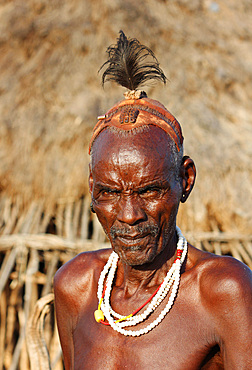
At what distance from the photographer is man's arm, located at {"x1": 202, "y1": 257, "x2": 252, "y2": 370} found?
1.53m

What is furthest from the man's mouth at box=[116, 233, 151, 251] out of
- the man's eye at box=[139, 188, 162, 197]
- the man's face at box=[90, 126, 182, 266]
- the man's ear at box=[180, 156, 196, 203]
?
the man's ear at box=[180, 156, 196, 203]

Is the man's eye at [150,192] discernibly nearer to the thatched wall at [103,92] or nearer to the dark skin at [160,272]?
the dark skin at [160,272]

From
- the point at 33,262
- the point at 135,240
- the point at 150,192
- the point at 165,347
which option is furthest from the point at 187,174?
the point at 33,262

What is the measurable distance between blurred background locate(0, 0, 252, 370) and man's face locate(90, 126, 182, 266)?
2935 millimetres

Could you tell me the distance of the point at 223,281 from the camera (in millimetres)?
1604

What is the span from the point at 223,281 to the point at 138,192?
1.40 feet

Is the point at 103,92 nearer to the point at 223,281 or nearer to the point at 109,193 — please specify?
the point at 109,193

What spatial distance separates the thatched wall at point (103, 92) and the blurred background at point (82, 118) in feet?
0.05

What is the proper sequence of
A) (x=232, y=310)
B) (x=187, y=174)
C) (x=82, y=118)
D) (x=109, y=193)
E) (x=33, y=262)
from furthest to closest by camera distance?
(x=82, y=118) < (x=33, y=262) < (x=187, y=174) < (x=109, y=193) < (x=232, y=310)

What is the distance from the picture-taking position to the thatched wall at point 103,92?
5.30 meters

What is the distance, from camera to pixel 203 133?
5586 millimetres

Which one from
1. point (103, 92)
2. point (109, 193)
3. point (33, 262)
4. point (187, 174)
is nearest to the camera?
point (109, 193)

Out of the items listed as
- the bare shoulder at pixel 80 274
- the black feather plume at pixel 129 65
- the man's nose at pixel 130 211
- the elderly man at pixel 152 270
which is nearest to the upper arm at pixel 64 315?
the bare shoulder at pixel 80 274

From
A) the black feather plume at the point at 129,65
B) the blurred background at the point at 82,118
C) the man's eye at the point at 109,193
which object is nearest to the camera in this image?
the man's eye at the point at 109,193
